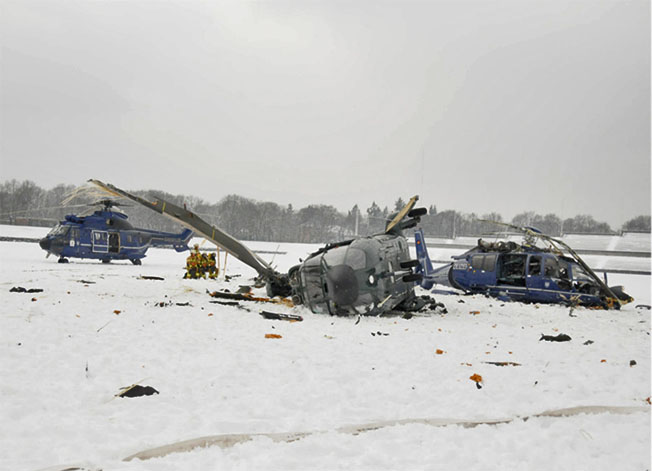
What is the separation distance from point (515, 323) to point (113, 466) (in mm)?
9969

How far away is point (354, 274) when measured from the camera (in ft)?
33.3

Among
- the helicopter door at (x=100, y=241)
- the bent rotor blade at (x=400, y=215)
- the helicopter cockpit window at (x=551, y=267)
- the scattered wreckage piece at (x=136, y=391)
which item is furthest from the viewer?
the helicopter door at (x=100, y=241)

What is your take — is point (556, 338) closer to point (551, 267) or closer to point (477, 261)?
point (551, 267)

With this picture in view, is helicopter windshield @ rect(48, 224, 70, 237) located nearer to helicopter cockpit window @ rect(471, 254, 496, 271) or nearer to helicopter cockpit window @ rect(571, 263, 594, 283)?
helicopter cockpit window @ rect(471, 254, 496, 271)

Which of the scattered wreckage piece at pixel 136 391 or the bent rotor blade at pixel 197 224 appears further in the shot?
the bent rotor blade at pixel 197 224

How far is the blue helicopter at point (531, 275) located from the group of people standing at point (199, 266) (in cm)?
984

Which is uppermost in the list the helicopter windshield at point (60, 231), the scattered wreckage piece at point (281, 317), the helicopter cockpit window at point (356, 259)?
the helicopter windshield at point (60, 231)

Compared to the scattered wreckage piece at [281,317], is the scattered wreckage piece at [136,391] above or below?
above

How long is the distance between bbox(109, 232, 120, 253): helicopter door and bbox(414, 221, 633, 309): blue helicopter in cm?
1969

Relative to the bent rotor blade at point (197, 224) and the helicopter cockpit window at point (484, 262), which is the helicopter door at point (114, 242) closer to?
the bent rotor blade at point (197, 224)

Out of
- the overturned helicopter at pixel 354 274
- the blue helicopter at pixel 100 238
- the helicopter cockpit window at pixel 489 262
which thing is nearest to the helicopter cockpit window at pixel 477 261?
the helicopter cockpit window at pixel 489 262

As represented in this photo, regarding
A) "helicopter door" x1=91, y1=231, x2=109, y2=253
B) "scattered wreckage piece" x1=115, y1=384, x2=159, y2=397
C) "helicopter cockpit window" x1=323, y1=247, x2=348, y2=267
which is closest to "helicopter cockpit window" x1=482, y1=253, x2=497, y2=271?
"helicopter cockpit window" x1=323, y1=247, x2=348, y2=267

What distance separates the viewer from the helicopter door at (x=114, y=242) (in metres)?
25.6

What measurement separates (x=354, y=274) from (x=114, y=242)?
21.0 metres
